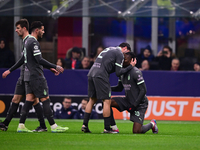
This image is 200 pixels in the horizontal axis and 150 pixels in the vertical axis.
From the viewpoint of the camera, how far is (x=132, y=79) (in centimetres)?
797

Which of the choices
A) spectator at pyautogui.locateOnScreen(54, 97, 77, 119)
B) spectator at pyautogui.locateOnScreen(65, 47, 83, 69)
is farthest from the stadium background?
spectator at pyautogui.locateOnScreen(65, 47, 83, 69)

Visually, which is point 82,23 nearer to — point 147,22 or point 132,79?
point 147,22

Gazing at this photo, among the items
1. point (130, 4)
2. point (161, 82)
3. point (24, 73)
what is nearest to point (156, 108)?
point (161, 82)

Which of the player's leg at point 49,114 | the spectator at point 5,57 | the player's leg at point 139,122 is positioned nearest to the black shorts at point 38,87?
the player's leg at point 49,114

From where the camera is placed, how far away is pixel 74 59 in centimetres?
1377

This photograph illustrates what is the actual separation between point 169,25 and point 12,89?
6.96 metres

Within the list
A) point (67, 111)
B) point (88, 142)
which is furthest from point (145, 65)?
point (88, 142)

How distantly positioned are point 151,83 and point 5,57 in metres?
4.88

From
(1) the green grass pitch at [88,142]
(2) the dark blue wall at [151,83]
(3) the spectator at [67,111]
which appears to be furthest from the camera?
(2) the dark blue wall at [151,83]

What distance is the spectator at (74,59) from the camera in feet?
44.7

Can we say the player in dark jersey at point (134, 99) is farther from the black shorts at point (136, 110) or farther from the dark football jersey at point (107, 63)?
the dark football jersey at point (107, 63)

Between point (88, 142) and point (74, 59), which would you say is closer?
point (88, 142)

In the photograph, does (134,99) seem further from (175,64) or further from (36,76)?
(175,64)

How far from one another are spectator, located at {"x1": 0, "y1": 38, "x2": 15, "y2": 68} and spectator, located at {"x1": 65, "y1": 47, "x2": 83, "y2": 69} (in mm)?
1833
